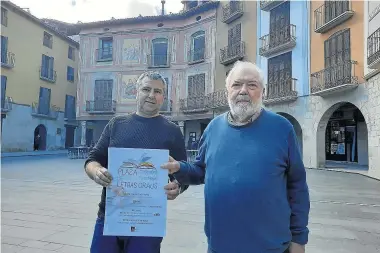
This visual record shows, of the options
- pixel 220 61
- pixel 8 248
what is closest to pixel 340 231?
pixel 8 248

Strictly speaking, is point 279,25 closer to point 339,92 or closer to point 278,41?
point 278,41

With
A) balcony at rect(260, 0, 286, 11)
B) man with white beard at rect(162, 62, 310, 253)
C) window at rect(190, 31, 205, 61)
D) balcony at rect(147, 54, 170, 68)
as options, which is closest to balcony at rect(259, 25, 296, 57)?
balcony at rect(260, 0, 286, 11)

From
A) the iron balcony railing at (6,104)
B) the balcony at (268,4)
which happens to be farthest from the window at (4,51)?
the balcony at (268,4)

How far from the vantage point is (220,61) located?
66.0 ft

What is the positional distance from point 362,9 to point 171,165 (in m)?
14.0

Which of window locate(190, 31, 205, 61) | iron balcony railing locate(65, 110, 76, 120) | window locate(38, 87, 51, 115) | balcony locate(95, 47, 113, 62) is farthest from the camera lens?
iron balcony railing locate(65, 110, 76, 120)

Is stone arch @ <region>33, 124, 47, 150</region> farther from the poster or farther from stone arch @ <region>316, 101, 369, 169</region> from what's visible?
the poster

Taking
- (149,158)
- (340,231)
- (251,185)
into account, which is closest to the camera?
(251,185)

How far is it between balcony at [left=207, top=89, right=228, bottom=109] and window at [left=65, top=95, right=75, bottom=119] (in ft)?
55.2

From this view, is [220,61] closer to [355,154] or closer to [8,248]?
[355,154]

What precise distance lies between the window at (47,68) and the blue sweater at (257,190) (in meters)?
28.9

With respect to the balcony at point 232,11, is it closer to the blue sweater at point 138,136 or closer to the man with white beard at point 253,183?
the blue sweater at point 138,136

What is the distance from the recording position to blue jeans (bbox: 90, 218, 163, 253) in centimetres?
206

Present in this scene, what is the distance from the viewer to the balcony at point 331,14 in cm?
1302
